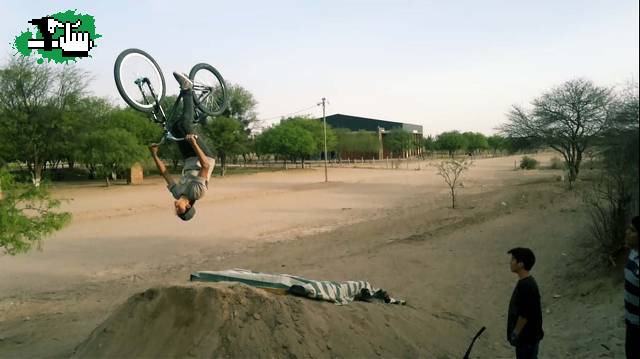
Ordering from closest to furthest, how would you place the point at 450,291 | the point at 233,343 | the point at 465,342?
1. the point at 233,343
2. the point at 465,342
3. the point at 450,291

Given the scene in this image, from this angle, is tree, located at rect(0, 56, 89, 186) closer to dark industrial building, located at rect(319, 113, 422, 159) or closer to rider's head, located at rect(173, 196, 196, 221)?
rider's head, located at rect(173, 196, 196, 221)

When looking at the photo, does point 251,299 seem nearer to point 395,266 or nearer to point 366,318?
point 366,318

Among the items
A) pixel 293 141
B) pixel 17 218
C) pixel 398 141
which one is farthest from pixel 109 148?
pixel 398 141

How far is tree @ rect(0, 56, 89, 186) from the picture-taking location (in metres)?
38.4

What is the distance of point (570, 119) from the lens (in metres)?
A: 34.9

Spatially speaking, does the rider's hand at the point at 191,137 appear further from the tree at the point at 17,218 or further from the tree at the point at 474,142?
the tree at the point at 474,142

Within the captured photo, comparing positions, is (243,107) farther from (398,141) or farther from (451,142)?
(451,142)

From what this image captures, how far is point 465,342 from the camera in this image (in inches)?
297

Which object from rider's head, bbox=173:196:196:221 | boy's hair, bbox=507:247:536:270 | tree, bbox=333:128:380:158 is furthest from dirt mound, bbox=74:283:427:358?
tree, bbox=333:128:380:158

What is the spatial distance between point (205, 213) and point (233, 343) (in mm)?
20542

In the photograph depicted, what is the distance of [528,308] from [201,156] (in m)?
4.31

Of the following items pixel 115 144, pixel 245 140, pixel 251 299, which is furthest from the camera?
pixel 245 140

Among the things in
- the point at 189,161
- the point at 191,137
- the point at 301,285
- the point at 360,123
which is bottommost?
the point at 301,285

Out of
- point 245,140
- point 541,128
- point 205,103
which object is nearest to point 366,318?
point 205,103
